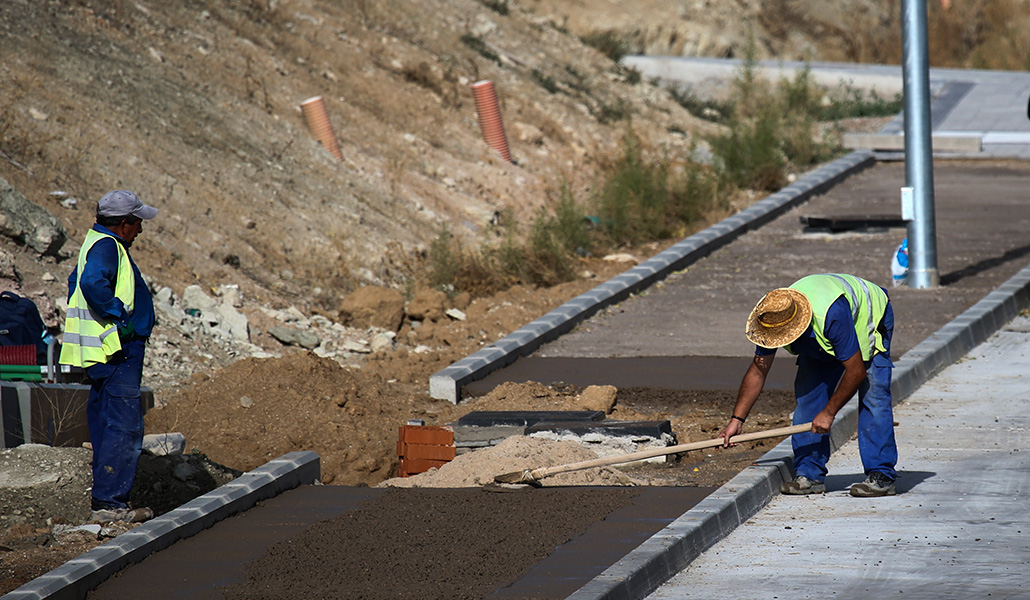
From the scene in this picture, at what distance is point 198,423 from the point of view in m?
9.02

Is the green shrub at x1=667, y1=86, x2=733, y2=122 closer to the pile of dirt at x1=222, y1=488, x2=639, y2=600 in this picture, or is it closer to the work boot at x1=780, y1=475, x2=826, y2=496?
the work boot at x1=780, y1=475, x2=826, y2=496

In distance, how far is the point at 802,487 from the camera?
22.0ft

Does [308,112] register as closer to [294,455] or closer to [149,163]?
[149,163]

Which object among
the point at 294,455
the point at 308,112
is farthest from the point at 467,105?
the point at 294,455

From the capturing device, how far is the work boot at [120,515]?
→ 6504 millimetres

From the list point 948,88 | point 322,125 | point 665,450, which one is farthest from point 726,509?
point 948,88

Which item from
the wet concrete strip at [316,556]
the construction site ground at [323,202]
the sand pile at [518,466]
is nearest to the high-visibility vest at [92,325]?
the construction site ground at [323,202]

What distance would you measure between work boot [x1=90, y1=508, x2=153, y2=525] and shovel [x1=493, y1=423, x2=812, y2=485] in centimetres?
191

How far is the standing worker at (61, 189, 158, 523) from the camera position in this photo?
6.49 meters

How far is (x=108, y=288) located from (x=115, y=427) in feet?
2.38

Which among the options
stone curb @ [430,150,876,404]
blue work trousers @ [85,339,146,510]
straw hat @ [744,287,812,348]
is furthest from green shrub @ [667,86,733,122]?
blue work trousers @ [85,339,146,510]

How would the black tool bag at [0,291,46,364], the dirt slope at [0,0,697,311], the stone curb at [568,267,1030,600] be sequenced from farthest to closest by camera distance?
the dirt slope at [0,0,697,311] < the black tool bag at [0,291,46,364] < the stone curb at [568,267,1030,600]

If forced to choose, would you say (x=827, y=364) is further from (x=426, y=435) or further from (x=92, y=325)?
(x=92, y=325)

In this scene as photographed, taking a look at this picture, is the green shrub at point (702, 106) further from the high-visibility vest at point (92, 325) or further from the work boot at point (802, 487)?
the high-visibility vest at point (92, 325)
